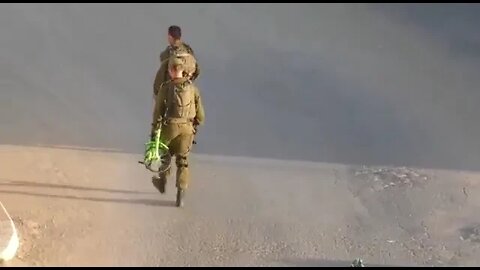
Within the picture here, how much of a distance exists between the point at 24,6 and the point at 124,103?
Result: 8.34 feet

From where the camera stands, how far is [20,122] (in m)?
7.69

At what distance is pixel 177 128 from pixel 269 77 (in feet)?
8.56

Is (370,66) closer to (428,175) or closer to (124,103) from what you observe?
(428,175)

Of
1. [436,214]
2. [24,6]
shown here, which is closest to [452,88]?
[436,214]

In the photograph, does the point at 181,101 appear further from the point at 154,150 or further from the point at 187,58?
the point at 154,150

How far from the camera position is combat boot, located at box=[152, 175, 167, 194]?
6809 millimetres

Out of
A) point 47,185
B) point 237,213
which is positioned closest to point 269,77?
point 237,213

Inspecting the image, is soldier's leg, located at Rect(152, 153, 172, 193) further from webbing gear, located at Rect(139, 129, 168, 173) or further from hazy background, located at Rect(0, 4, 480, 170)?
hazy background, located at Rect(0, 4, 480, 170)

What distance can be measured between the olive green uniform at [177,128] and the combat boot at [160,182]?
7.9 inches

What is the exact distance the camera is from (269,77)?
8.67 metres

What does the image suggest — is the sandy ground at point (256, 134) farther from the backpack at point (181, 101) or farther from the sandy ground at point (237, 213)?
the backpack at point (181, 101)

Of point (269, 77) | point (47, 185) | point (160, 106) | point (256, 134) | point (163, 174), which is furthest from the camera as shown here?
point (269, 77)

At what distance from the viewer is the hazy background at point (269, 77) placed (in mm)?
7691

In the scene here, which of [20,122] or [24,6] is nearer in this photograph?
[20,122]
